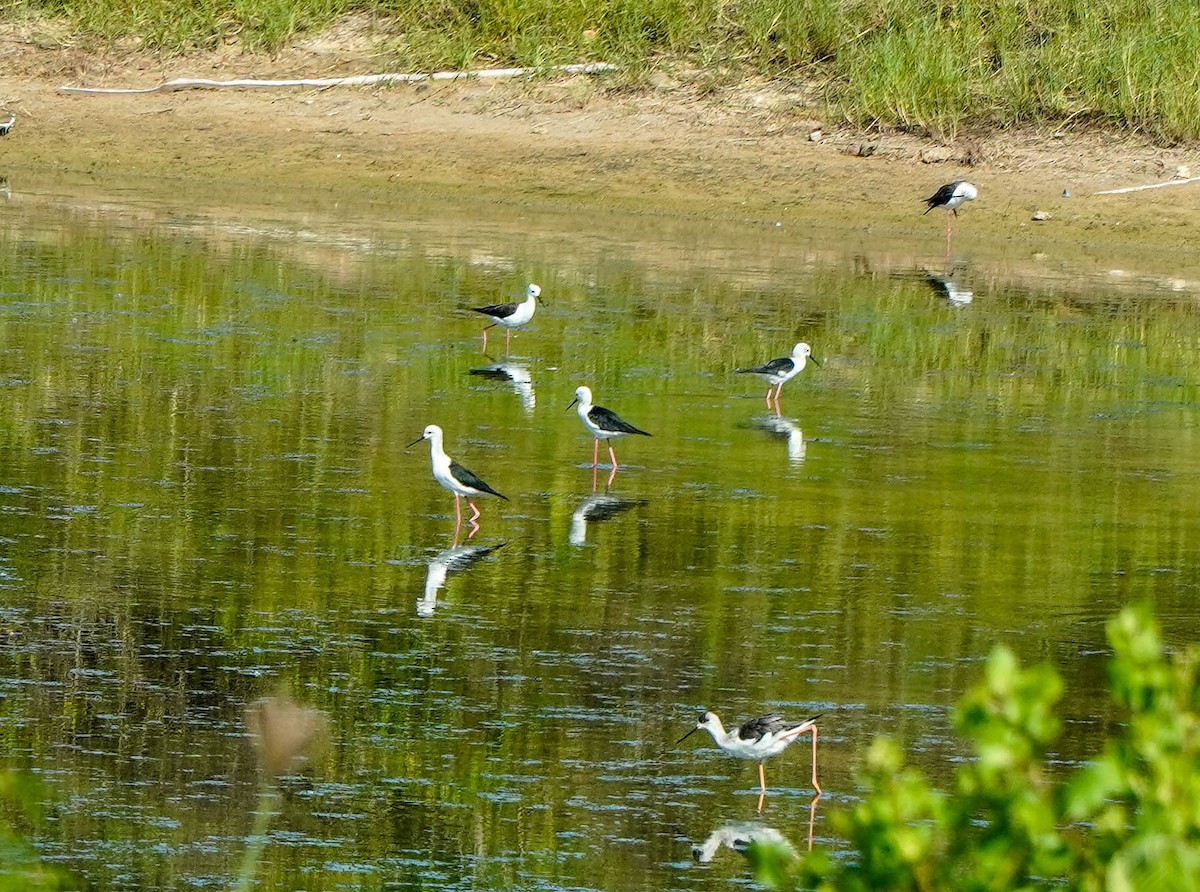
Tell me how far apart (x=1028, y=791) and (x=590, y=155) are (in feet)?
64.3

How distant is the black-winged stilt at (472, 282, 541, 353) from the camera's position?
48.9 feet

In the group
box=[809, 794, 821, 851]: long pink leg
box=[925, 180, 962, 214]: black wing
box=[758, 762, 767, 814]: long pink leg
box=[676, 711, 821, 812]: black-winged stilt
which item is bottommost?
box=[809, 794, 821, 851]: long pink leg

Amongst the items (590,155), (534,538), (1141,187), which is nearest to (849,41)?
(590,155)

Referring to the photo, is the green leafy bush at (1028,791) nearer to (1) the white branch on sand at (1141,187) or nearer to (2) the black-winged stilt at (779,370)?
(2) the black-winged stilt at (779,370)

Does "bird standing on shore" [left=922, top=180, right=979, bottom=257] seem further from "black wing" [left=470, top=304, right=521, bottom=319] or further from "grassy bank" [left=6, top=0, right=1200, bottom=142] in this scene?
"black wing" [left=470, top=304, right=521, bottom=319]

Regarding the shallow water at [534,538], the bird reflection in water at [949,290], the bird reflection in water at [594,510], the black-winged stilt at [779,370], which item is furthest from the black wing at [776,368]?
the bird reflection in water at [949,290]

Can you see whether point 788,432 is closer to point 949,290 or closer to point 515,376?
point 515,376

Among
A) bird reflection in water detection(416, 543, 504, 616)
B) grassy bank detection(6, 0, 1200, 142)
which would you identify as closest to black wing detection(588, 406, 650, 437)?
bird reflection in water detection(416, 543, 504, 616)

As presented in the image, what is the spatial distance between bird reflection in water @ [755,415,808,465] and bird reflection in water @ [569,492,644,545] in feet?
4.55

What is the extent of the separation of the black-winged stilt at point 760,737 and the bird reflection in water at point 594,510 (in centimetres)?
305

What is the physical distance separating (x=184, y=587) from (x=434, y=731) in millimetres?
2041

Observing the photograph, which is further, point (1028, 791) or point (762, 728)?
point (762, 728)

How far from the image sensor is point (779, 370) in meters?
13.3

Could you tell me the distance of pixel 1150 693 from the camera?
2607mm
